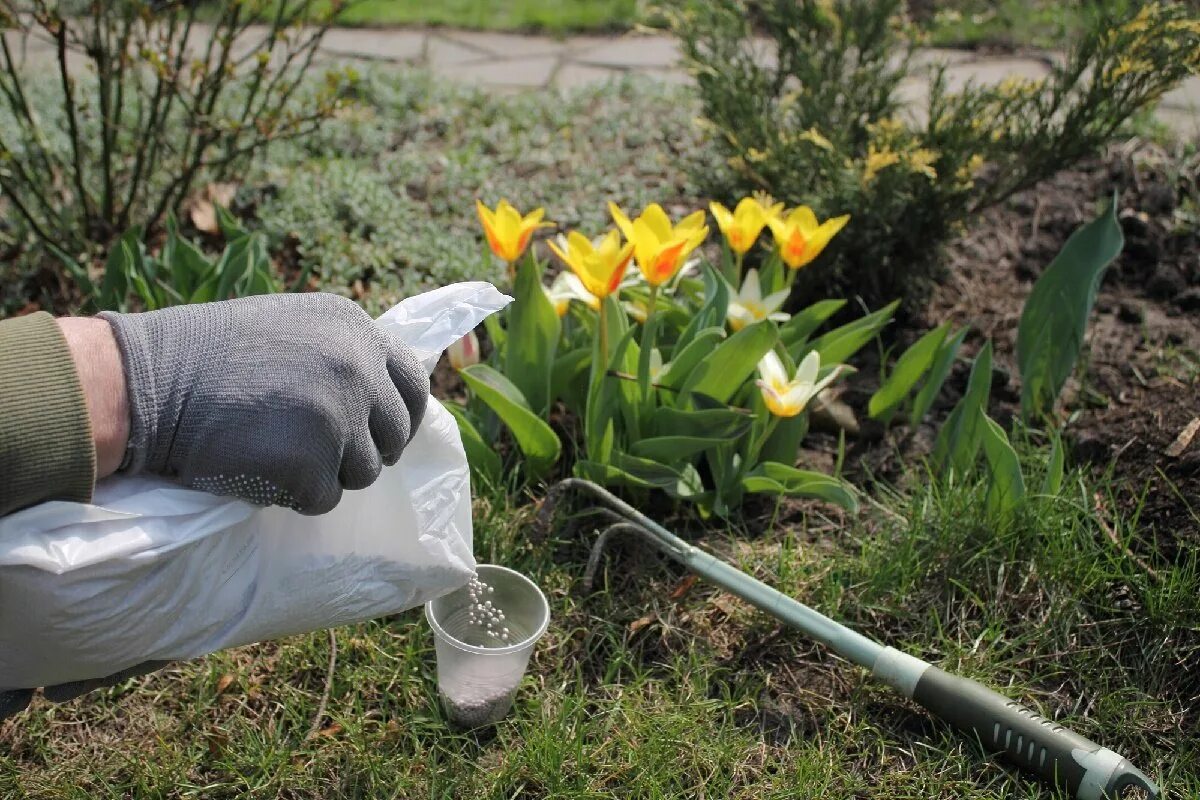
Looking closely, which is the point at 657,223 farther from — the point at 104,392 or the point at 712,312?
the point at 104,392

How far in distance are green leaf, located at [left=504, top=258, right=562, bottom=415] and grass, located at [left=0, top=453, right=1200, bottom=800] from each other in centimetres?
27

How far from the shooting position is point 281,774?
1859mm

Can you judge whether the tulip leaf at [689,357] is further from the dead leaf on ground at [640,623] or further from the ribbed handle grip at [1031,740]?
the ribbed handle grip at [1031,740]

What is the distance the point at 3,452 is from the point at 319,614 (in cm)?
48

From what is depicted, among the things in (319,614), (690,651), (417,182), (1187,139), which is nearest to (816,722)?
(690,651)

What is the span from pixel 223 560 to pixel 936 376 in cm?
157

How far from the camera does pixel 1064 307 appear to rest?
259 cm

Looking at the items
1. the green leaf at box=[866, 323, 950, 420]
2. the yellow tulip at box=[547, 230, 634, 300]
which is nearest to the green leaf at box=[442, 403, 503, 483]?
the yellow tulip at box=[547, 230, 634, 300]

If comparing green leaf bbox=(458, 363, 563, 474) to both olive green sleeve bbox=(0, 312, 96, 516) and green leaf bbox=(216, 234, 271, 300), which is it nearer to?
green leaf bbox=(216, 234, 271, 300)

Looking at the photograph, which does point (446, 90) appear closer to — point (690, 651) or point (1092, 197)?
point (1092, 197)

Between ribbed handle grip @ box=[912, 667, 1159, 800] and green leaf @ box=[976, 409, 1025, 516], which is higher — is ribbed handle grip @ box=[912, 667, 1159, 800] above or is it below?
below

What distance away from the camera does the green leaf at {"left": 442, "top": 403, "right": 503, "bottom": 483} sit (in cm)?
234

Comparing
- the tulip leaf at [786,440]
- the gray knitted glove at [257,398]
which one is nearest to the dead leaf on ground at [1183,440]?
the tulip leaf at [786,440]

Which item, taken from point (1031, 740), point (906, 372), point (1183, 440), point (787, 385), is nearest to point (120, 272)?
point (787, 385)
